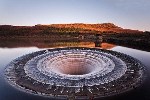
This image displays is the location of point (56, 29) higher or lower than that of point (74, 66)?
higher

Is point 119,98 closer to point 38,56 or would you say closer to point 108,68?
point 108,68

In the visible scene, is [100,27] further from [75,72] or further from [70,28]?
[75,72]

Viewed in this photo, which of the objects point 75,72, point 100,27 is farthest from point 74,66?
point 100,27

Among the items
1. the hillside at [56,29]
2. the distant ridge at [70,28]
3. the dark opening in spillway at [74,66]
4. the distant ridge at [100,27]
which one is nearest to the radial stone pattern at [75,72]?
the dark opening in spillway at [74,66]

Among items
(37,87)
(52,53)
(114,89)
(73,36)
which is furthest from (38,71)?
(73,36)

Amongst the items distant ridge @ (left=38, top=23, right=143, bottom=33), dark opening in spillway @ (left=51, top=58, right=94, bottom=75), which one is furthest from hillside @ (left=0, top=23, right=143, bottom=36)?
dark opening in spillway @ (left=51, top=58, right=94, bottom=75)

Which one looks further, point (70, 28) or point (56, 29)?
point (56, 29)

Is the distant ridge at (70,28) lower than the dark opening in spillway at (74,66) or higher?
higher

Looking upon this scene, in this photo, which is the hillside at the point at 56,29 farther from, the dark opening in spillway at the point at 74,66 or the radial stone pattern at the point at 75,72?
the dark opening in spillway at the point at 74,66

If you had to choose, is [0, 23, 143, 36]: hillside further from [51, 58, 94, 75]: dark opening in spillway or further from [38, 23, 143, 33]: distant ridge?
[51, 58, 94, 75]: dark opening in spillway
